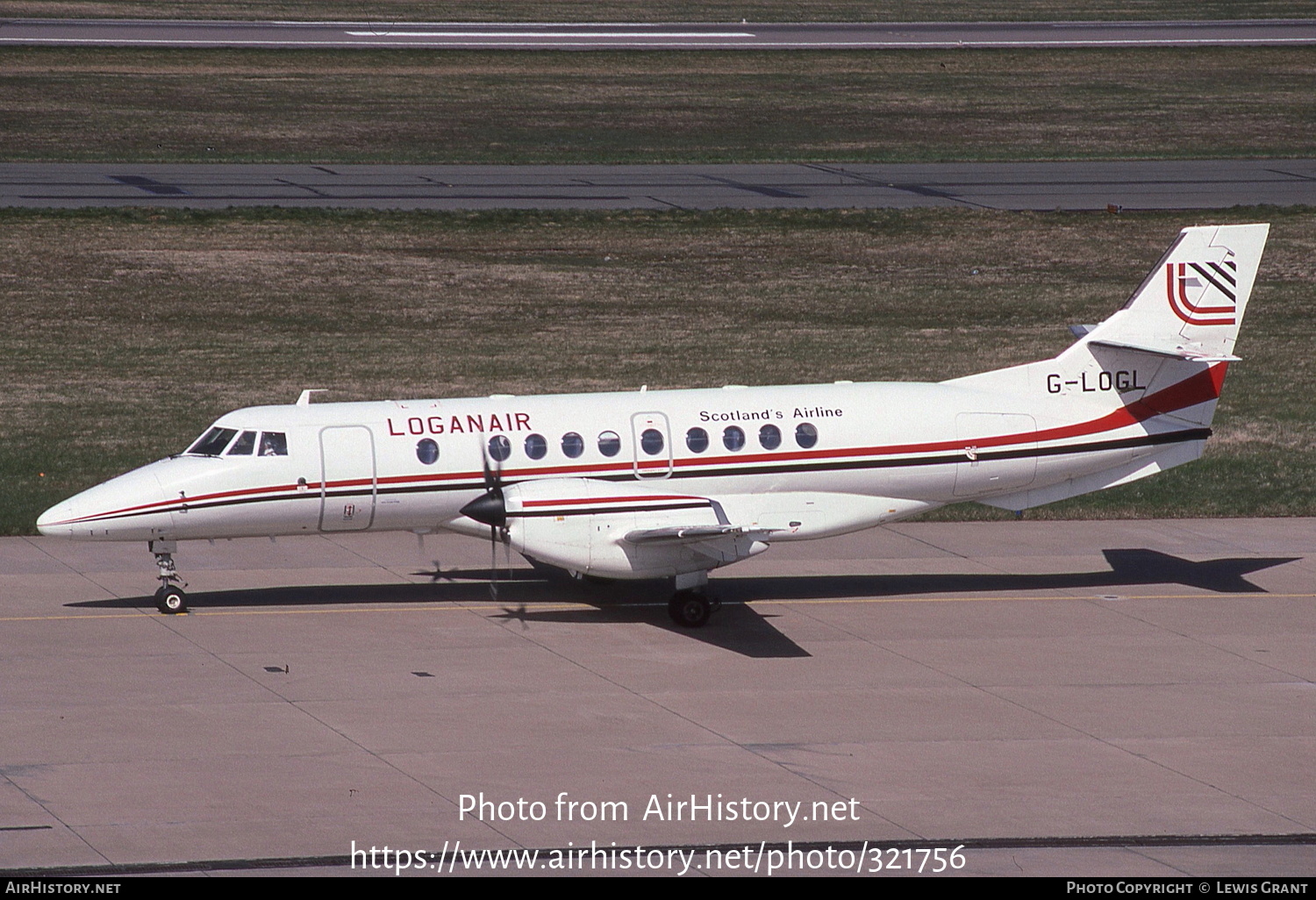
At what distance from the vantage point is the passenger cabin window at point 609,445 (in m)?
22.9

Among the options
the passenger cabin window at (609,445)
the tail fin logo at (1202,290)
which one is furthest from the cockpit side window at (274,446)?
the tail fin logo at (1202,290)

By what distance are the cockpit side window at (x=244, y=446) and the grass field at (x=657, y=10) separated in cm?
7422

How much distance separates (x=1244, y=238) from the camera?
24422 mm

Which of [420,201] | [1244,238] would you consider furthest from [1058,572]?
[420,201]

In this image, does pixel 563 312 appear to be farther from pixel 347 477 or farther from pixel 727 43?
pixel 727 43

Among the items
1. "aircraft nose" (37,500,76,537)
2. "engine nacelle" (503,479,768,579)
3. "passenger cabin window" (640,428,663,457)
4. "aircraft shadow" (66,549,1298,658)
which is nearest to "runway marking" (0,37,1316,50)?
"aircraft shadow" (66,549,1298,658)

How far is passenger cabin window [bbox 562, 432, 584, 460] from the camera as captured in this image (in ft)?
74.9

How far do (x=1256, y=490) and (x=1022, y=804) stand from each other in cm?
1552

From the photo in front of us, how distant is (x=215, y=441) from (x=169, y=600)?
2.19 m

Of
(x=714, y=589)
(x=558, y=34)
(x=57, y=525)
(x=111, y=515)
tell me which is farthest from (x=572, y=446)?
(x=558, y=34)

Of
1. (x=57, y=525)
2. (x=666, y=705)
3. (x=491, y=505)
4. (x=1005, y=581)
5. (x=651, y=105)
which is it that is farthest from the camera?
(x=651, y=105)

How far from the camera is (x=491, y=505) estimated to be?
72.4 ft
